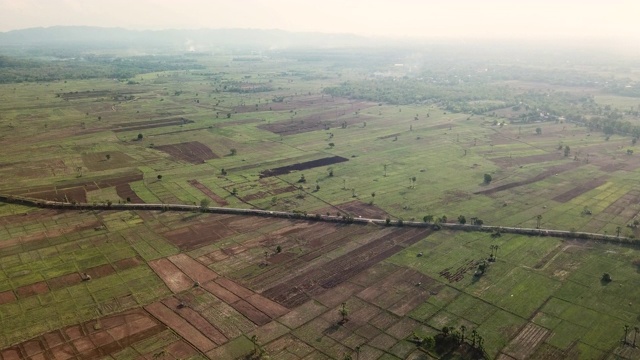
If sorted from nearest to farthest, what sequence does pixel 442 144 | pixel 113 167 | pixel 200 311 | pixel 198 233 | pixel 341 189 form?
pixel 200 311
pixel 198 233
pixel 341 189
pixel 113 167
pixel 442 144

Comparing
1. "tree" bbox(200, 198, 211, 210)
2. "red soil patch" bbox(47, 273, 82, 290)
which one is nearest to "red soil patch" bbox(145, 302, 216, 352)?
"red soil patch" bbox(47, 273, 82, 290)

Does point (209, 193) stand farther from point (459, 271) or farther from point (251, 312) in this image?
point (459, 271)

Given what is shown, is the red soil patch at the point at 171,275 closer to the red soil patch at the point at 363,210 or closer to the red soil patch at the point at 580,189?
the red soil patch at the point at 363,210

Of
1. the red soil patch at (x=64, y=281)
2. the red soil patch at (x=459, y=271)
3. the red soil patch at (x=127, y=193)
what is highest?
the red soil patch at (x=127, y=193)

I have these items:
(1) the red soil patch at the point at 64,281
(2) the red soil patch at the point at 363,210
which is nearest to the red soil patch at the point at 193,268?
(1) the red soil patch at the point at 64,281

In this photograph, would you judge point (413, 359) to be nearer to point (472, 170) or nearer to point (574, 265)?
point (574, 265)

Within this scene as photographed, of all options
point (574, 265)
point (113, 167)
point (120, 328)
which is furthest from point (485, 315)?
point (113, 167)
